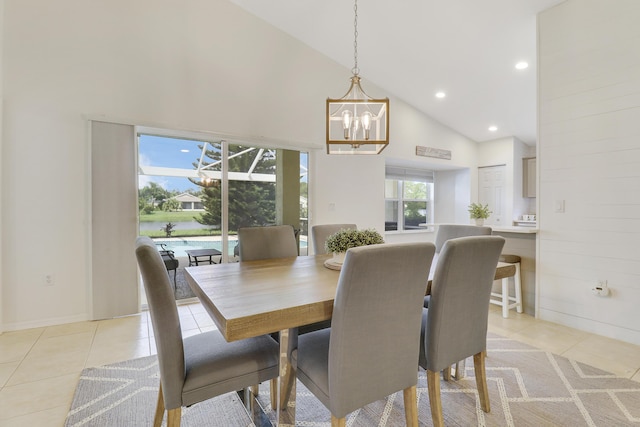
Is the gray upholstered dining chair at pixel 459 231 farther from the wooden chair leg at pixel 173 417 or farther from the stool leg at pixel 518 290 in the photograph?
the wooden chair leg at pixel 173 417

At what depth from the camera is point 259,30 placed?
405cm

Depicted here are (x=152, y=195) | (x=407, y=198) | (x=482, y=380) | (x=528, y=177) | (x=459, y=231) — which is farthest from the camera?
(x=407, y=198)

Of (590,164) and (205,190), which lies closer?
(590,164)

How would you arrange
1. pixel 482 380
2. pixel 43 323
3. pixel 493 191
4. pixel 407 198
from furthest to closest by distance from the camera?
pixel 407 198
pixel 493 191
pixel 43 323
pixel 482 380

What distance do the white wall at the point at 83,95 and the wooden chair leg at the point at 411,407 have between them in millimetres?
3280

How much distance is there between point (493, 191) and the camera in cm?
636

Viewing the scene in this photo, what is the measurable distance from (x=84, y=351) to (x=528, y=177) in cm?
733

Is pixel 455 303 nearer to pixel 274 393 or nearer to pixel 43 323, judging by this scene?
pixel 274 393

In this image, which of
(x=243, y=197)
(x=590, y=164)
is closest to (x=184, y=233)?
(x=243, y=197)

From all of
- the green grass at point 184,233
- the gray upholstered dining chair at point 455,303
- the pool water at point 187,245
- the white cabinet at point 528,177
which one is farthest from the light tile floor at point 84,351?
the white cabinet at point 528,177

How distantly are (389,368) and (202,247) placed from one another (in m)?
3.14

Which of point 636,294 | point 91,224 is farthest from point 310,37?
point 636,294

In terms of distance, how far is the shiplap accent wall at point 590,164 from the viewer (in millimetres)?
2629

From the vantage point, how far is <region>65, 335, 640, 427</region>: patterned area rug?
1687 mm
